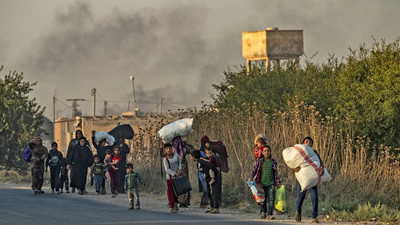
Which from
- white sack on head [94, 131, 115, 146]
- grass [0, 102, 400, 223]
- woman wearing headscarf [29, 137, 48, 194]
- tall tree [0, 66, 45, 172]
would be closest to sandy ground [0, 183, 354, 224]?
grass [0, 102, 400, 223]

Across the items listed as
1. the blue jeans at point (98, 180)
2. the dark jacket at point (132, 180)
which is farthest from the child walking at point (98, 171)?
the dark jacket at point (132, 180)

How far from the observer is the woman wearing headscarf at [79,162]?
31.6 m

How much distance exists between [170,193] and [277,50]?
44551 millimetres

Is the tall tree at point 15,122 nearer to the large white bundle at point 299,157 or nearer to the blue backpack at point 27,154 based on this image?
the blue backpack at point 27,154

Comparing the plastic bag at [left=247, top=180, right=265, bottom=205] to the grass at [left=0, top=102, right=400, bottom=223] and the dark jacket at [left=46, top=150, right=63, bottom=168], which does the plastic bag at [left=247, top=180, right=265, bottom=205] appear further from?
the dark jacket at [left=46, top=150, right=63, bottom=168]

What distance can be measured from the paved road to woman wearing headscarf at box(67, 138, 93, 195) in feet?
14.5

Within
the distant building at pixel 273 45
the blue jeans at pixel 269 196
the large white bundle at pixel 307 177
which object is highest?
the distant building at pixel 273 45

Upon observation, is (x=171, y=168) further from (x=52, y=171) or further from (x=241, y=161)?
(x=52, y=171)

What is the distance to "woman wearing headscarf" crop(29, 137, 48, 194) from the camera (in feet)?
102

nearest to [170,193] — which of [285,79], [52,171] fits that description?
[52,171]

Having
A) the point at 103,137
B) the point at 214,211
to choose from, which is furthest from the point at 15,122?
the point at 214,211

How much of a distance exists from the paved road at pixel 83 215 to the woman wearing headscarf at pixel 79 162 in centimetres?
441

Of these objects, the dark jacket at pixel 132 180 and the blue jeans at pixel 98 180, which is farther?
the blue jeans at pixel 98 180

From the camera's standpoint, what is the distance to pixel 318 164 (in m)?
19.7
